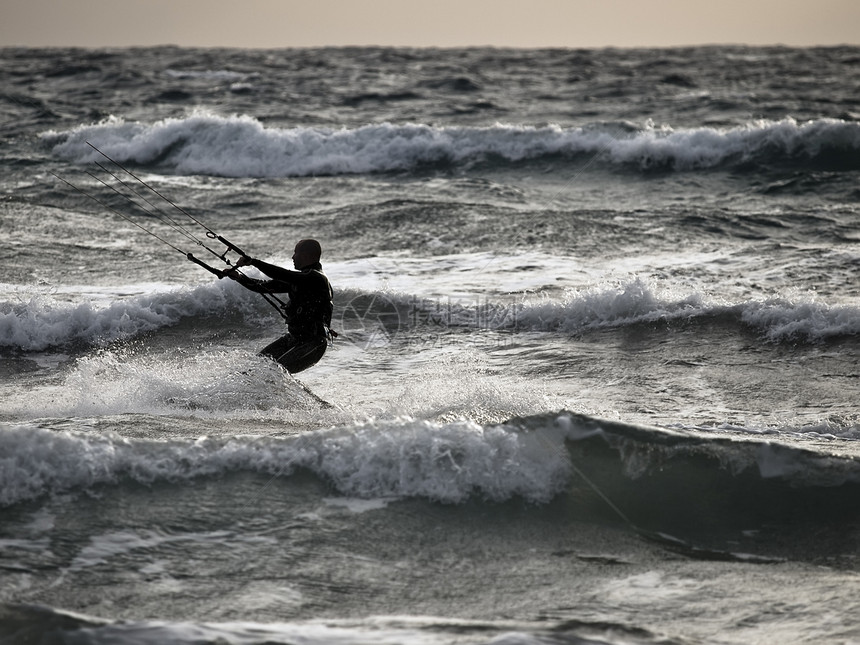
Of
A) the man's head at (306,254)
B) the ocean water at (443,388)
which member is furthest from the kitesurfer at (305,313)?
the ocean water at (443,388)

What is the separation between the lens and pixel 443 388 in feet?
28.0

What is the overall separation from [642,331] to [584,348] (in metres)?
0.88

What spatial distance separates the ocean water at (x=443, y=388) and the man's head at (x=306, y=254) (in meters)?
0.98

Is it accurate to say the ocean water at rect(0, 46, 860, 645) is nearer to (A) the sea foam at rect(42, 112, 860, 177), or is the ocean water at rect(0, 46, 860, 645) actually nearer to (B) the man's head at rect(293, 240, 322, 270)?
(A) the sea foam at rect(42, 112, 860, 177)

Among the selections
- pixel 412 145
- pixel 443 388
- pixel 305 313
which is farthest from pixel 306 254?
pixel 412 145

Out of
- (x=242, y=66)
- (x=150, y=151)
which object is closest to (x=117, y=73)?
(x=242, y=66)

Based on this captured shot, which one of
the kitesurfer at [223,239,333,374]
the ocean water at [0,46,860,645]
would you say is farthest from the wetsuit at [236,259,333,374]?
the ocean water at [0,46,860,645]

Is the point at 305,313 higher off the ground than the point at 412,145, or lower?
lower

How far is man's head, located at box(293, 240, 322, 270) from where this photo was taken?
330 inches

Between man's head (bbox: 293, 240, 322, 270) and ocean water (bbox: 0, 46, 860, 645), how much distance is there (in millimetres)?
981

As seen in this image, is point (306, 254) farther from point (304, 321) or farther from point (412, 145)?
point (412, 145)

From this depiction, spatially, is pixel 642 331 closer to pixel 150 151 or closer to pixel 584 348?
pixel 584 348

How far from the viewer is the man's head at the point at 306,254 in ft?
27.5

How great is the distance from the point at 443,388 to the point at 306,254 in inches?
65.9
